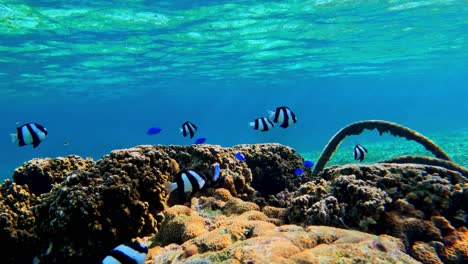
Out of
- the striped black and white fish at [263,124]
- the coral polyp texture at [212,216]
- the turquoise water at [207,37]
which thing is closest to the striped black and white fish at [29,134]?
the coral polyp texture at [212,216]

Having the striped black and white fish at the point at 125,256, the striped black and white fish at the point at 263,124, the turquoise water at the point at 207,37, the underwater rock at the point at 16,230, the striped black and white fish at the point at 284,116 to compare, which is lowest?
the underwater rock at the point at 16,230

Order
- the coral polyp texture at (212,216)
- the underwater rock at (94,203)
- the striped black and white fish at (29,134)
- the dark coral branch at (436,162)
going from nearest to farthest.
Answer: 1. the coral polyp texture at (212,216)
2. the underwater rock at (94,203)
3. the striped black and white fish at (29,134)
4. the dark coral branch at (436,162)

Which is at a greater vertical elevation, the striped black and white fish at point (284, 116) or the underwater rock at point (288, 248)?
the striped black and white fish at point (284, 116)

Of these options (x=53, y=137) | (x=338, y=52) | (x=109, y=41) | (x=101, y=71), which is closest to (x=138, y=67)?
(x=101, y=71)

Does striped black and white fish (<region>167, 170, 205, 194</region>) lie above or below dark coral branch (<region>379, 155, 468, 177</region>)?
above

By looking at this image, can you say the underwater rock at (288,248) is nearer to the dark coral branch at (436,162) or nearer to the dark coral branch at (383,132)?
the dark coral branch at (436,162)

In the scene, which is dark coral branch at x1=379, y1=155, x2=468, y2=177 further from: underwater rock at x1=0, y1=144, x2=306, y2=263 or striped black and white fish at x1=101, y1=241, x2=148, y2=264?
striped black and white fish at x1=101, y1=241, x2=148, y2=264

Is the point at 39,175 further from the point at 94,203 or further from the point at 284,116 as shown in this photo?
the point at 284,116

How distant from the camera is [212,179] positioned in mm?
6363

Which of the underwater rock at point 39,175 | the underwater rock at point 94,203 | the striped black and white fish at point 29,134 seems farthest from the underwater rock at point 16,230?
the striped black and white fish at point 29,134

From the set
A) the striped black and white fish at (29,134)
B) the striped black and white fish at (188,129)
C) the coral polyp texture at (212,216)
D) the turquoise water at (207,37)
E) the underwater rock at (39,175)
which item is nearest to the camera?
the coral polyp texture at (212,216)

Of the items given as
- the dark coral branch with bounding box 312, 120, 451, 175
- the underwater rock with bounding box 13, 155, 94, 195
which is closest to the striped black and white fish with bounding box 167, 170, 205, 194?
the underwater rock with bounding box 13, 155, 94, 195

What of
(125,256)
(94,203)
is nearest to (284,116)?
(94,203)

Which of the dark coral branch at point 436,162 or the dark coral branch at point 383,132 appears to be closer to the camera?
the dark coral branch at point 436,162
